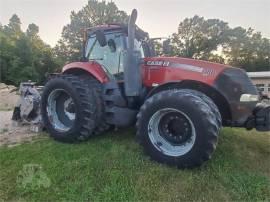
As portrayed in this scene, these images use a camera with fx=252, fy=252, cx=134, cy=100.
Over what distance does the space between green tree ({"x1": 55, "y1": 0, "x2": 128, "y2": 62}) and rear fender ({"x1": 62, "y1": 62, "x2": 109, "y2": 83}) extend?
30311mm

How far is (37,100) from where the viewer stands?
563 centimetres

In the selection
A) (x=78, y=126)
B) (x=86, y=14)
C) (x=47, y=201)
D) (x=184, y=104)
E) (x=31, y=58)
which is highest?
(x=86, y=14)

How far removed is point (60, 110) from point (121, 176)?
2216 mm

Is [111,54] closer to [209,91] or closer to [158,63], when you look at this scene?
[158,63]

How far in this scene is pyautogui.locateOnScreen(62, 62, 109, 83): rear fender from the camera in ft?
14.2

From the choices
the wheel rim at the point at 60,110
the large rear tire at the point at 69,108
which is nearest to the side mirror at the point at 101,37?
the large rear tire at the point at 69,108

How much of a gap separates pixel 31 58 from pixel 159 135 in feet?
103

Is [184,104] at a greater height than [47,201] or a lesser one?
greater

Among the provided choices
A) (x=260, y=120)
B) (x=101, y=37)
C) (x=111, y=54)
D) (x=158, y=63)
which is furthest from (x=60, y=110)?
(x=260, y=120)

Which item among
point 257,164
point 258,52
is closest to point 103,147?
point 257,164

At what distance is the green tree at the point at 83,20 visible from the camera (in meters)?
34.5

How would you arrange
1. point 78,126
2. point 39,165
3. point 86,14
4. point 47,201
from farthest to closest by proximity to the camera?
point 86,14, point 78,126, point 39,165, point 47,201

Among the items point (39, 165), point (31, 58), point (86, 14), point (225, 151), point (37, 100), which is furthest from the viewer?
point (86, 14)

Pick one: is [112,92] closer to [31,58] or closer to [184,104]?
[184,104]
